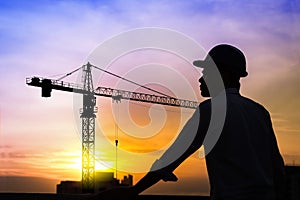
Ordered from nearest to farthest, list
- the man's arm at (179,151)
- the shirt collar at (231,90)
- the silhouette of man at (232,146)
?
the man's arm at (179,151), the silhouette of man at (232,146), the shirt collar at (231,90)

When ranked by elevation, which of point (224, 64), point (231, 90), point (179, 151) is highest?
point (224, 64)

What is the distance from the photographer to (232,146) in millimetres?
3127

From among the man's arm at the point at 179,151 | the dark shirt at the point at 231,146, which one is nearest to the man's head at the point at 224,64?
the dark shirt at the point at 231,146

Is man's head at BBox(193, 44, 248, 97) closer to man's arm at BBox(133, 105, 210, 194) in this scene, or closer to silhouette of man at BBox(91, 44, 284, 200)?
silhouette of man at BBox(91, 44, 284, 200)

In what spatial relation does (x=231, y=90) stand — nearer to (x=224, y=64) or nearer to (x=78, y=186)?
(x=224, y=64)

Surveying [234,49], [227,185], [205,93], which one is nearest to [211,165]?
[227,185]

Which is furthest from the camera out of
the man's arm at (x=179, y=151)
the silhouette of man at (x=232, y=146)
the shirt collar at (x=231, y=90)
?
the shirt collar at (x=231, y=90)

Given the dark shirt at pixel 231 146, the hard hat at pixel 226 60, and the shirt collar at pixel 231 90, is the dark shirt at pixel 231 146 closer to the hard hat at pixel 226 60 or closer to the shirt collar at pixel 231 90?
the shirt collar at pixel 231 90

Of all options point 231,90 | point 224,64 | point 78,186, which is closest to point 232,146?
point 231,90

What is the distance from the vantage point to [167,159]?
2.93 meters

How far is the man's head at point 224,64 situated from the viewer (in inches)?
129

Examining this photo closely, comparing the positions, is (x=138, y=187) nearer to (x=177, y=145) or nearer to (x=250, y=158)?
(x=177, y=145)

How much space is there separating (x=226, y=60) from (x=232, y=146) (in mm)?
513

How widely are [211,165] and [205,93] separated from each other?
0.43m
